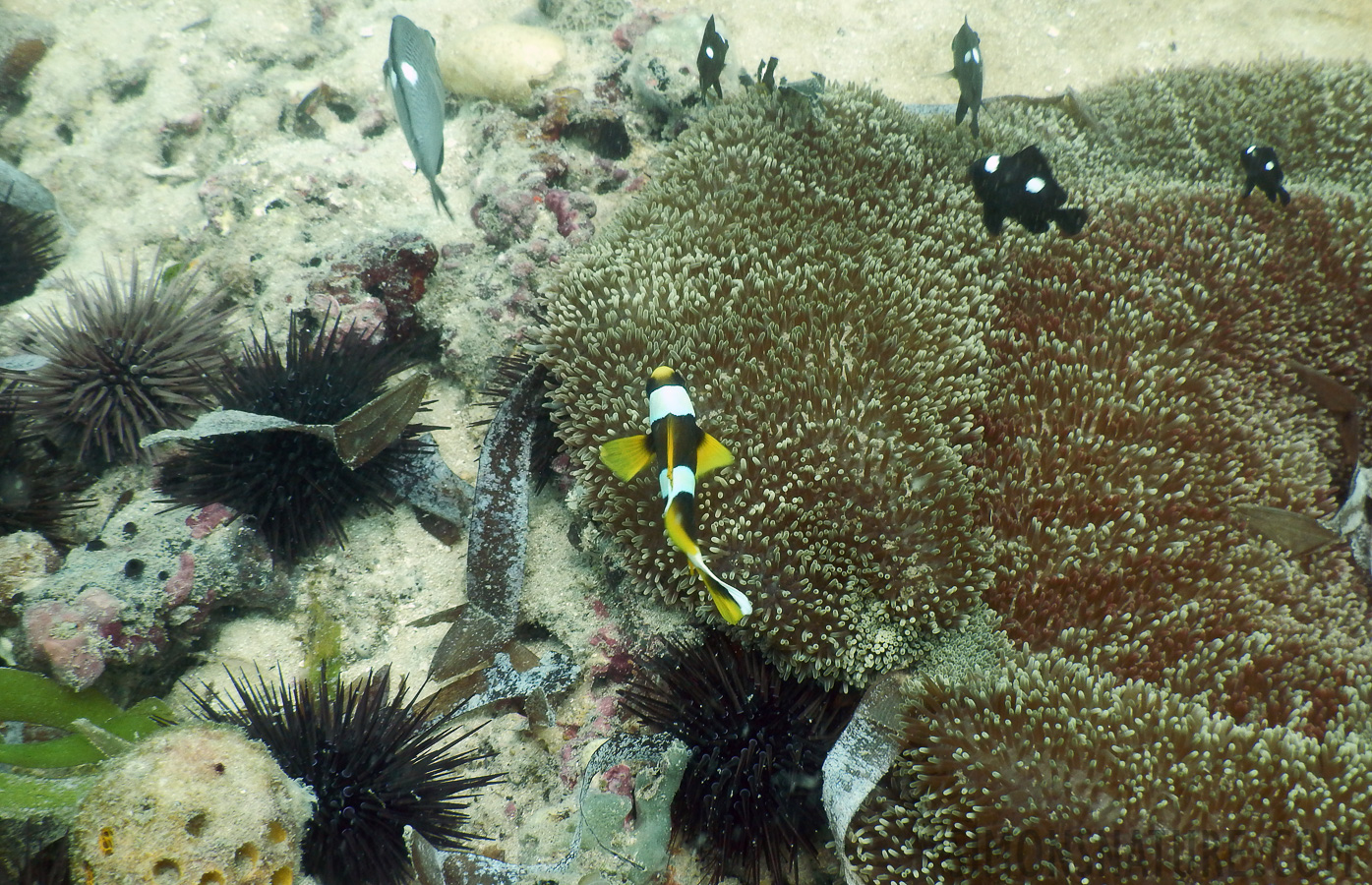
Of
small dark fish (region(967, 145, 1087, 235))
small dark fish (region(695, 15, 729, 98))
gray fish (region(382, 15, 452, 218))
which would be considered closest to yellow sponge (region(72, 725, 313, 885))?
gray fish (region(382, 15, 452, 218))

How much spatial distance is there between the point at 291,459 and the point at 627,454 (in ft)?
5.27

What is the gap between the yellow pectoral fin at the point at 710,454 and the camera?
204cm

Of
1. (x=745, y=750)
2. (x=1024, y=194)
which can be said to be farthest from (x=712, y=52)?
(x=745, y=750)

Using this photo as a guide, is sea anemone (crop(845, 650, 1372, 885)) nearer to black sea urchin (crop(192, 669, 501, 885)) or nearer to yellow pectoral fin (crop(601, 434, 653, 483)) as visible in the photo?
yellow pectoral fin (crop(601, 434, 653, 483))

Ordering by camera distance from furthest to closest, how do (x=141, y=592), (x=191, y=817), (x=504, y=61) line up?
(x=504, y=61) < (x=141, y=592) < (x=191, y=817)

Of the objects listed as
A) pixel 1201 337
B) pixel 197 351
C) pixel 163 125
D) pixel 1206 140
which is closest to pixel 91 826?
pixel 197 351

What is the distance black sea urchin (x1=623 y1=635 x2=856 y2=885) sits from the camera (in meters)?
2.22

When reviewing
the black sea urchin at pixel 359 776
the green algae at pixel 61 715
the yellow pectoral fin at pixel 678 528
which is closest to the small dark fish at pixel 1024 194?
the yellow pectoral fin at pixel 678 528

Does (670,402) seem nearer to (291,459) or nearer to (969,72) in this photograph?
(291,459)

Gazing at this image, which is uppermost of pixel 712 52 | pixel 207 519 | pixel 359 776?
pixel 712 52

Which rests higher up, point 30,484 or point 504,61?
point 504,61

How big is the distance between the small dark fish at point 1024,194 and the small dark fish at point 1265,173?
37.9 inches

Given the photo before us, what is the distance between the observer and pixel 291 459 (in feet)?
9.28

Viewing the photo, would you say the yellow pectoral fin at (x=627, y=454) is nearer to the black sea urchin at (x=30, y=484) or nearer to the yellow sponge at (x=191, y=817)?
the yellow sponge at (x=191, y=817)
